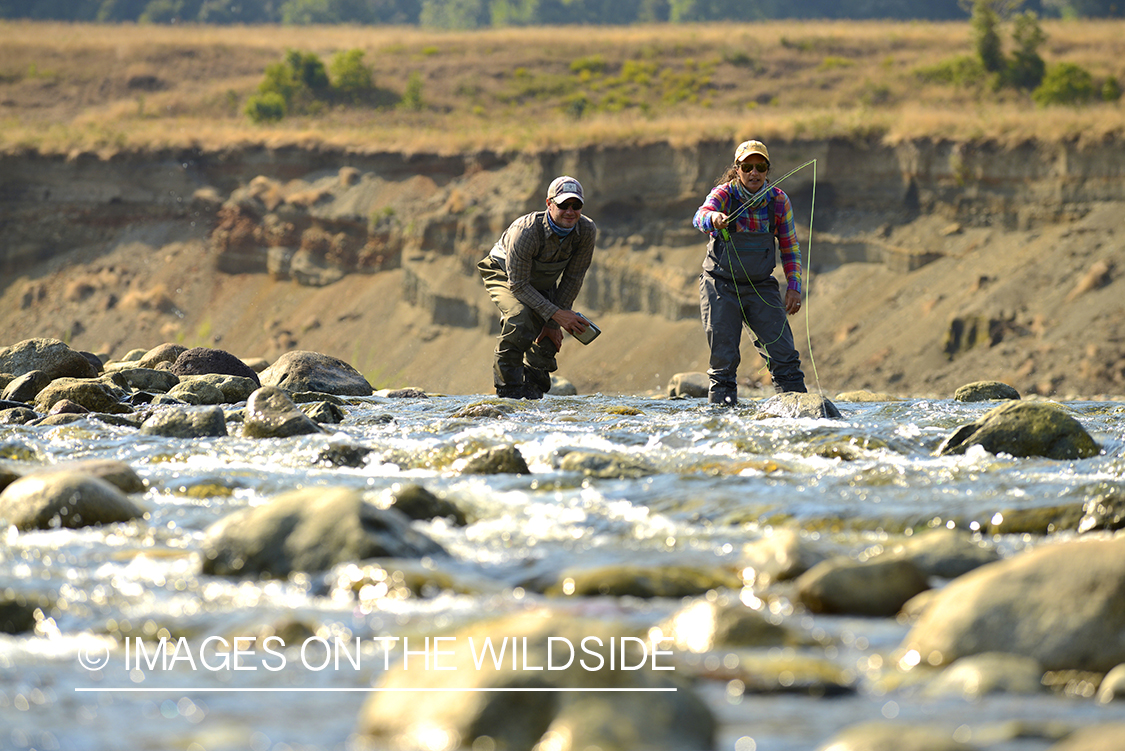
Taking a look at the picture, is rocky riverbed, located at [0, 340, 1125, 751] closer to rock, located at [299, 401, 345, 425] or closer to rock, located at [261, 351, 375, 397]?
rock, located at [299, 401, 345, 425]

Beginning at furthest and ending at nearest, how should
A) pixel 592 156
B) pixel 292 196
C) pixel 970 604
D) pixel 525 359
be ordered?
pixel 292 196, pixel 592 156, pixel 525 359, pixel 970 604

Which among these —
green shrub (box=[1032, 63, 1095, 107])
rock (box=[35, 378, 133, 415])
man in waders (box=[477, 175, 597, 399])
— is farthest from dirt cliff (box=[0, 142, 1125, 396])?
rock (box=[35, 378, 133, 415])

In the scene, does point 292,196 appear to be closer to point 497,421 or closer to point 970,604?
point 497,421

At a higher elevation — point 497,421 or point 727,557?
point 727,557

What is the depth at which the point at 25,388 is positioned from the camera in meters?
9.76

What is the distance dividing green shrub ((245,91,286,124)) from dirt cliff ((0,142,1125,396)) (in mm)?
7447

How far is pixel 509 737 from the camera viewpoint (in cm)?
250

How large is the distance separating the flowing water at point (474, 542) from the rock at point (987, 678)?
0.04m

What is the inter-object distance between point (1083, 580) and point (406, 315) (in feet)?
76.1

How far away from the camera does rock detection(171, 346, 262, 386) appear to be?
37.9ft

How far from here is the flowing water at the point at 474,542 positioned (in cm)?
276

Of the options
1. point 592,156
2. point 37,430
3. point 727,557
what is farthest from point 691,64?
point 727,557

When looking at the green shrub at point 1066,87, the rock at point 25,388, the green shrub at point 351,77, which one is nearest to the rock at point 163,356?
the rock at point 25,388

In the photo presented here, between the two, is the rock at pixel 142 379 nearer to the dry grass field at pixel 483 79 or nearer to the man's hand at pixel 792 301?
the man's hand at pixel 792 301
